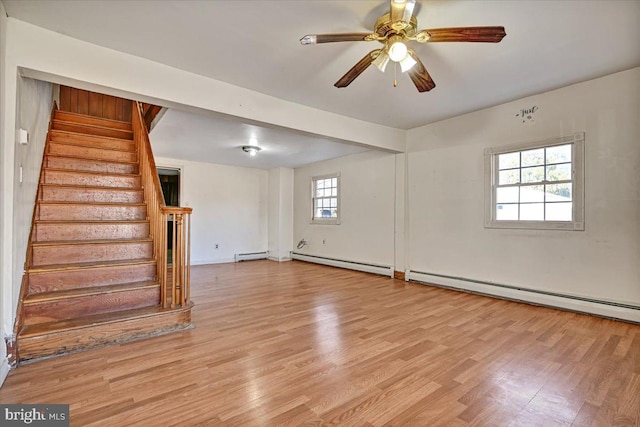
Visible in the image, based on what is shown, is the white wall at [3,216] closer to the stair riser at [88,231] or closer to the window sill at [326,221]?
the stair riser at [88,231]

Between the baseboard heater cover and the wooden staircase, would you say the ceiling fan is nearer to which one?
the wooden staircase

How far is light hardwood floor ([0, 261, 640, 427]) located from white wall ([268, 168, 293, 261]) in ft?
14.4

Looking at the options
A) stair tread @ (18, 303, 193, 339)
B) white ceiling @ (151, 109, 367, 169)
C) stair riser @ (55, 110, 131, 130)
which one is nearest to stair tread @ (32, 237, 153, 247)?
stair tread @ (18, 303, 193, 339)

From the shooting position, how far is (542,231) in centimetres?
369

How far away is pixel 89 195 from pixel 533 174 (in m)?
5.35

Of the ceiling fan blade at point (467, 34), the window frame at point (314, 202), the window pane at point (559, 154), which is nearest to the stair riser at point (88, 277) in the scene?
the ceiling fan blade at point (467, 34)

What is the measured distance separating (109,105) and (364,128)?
14.9ft

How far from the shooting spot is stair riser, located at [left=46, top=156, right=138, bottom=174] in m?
3.68

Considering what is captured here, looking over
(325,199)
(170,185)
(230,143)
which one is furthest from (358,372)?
(170,185)

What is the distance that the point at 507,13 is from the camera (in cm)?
219

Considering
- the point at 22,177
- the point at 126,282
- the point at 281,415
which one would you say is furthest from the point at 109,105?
the point at 281,415

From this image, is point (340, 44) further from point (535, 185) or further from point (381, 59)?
point (535, 185)

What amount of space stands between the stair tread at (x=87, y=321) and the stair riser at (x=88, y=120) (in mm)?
3245

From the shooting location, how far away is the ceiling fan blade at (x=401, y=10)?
1.84m
